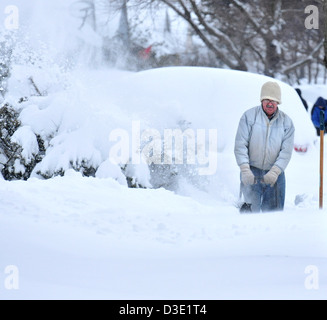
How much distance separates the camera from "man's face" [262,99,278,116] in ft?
18.3

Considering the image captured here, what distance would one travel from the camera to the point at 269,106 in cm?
560

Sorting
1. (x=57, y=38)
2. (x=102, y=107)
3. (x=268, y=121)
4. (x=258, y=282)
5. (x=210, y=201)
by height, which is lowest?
(x=258, y=282)

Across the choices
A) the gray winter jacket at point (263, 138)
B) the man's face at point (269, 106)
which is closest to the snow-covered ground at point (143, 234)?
the gray winter jacket at point (263, 138)

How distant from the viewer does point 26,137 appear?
782cm

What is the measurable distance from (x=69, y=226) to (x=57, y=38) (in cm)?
1356

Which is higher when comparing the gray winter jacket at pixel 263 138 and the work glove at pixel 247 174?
the gray winter jacket at pixel 263 138

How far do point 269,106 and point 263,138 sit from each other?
0.26 metres

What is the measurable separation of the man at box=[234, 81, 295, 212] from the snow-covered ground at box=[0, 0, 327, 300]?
0.34 metres

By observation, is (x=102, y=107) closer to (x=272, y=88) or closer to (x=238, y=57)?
(x=272, y=88)

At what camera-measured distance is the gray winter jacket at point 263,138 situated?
5.61 meters

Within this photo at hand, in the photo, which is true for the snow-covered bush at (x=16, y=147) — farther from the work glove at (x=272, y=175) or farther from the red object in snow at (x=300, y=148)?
the red object in snow at (x=300, y=148)

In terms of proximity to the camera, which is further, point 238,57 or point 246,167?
point 238,57

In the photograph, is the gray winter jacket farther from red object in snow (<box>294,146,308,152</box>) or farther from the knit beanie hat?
red object in snow (<box>294,146,308,152</box>)

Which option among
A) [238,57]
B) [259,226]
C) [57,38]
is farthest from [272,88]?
[238,57]
